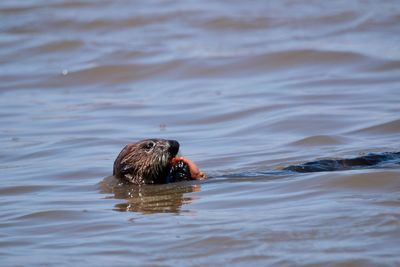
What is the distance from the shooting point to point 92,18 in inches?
775

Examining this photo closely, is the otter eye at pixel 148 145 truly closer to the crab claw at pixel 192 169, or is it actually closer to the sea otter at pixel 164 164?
the sea otter at pixel 164 164

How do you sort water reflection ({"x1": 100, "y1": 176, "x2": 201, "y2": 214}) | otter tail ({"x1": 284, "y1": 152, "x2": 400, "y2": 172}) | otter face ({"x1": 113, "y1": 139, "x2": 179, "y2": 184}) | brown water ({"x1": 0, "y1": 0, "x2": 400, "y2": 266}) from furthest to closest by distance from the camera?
otter tail ({"x1": 284, "y1": 152, "x2": 400, "y2": 172}) < otter face ({"x1": 113, "y1": 139, "x2": 179, "y2": 184}) < water reflection ({"x1": 100, "y1": 176, "x2": 201, "y2": 214}) < brown water ({"x1": 0, "y1": 0, "x2": 400, "y2": 266})

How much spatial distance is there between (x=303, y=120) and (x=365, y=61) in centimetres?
366

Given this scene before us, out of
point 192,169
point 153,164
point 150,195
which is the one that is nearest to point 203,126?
point 192,169

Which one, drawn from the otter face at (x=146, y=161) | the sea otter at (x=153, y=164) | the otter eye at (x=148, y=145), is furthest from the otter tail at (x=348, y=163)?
the otter eye at (x=148, y=145)

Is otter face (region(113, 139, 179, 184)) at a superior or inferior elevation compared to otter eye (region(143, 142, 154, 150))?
inferior

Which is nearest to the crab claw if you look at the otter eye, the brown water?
the brown water

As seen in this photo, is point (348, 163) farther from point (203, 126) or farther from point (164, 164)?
point (203, 126)

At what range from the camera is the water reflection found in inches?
287

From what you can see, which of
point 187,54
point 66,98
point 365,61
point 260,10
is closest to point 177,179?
point 66,98

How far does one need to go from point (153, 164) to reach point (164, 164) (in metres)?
0.10

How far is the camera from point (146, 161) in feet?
26.2

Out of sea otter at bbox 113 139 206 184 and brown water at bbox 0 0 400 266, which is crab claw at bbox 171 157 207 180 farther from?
brown water at bbox 0 0 400 266

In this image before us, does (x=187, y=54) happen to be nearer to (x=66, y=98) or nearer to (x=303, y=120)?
(x=66, y=98)
